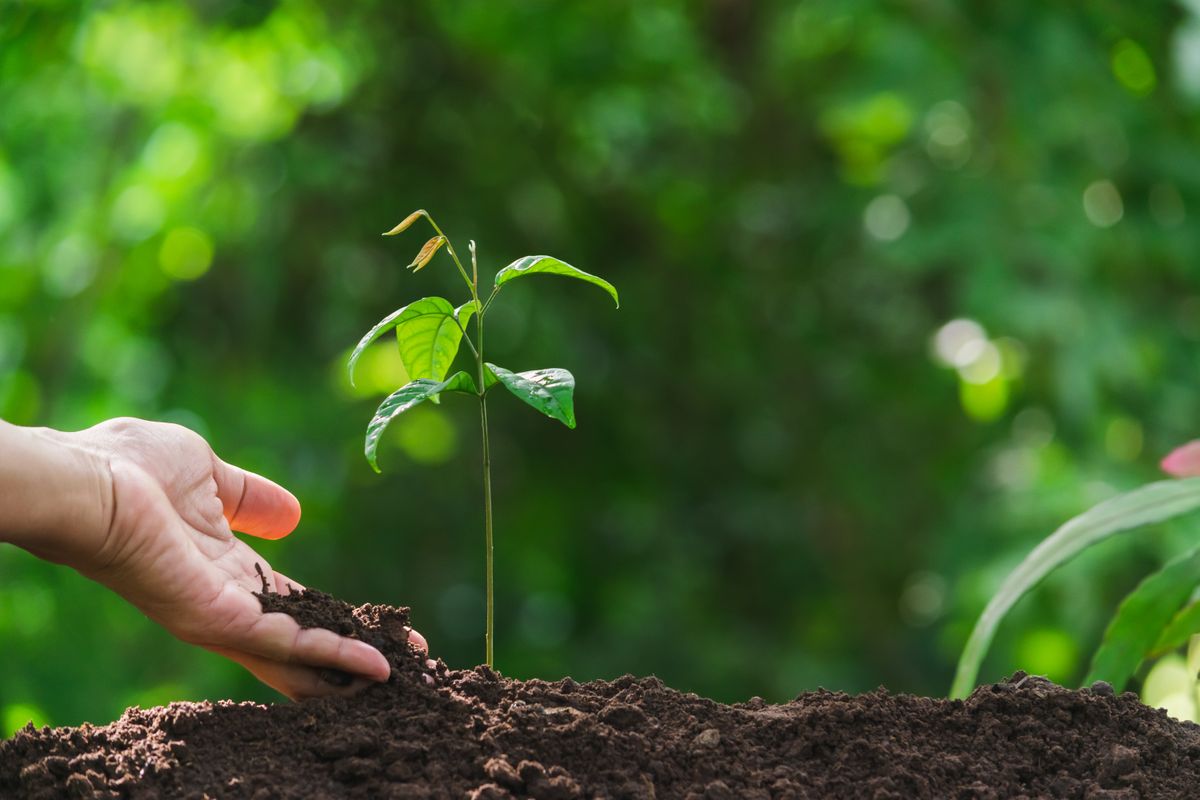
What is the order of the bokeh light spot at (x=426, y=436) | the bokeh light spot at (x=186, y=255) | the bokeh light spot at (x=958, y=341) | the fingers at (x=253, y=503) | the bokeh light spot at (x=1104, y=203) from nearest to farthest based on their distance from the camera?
1. the fingers at (x=253, y=503)
2. the bokeh light spot at (x=1104, y=203)
3. the bokeh light spot at (x=958, y=341)
4. the bokeh light spot at (x=186, y=255)
5. the bokeh light spot at (x=426, y=436)

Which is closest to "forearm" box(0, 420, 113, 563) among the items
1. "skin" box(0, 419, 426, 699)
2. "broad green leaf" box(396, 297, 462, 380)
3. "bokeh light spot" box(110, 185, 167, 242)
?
"skin" box(0, 419, 426, 699)

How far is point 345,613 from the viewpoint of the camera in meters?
1.01

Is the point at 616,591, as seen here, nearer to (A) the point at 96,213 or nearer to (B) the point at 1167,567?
(A) the point at 96,213

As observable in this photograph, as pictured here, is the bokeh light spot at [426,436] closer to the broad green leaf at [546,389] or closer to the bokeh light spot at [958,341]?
the bokeh light spot at [958,341]

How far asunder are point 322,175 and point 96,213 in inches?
23.6

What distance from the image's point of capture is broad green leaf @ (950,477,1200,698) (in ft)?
3.75

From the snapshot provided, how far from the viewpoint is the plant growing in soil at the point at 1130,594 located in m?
1.14

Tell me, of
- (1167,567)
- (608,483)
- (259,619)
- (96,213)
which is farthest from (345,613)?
(608,483)

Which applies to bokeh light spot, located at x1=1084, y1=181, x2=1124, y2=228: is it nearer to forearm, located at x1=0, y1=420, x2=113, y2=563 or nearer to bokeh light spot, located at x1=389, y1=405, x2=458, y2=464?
bokeh light spot, located at x1=389, y1=405, x2=458, y2=464

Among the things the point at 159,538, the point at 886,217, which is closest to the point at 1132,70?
the point at 886,217

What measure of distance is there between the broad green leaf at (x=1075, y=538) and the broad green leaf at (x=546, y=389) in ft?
1.63

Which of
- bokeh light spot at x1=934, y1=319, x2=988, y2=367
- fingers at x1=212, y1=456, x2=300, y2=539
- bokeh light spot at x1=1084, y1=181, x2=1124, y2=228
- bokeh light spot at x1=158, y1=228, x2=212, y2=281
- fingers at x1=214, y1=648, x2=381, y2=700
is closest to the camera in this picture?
fingers at x1=214, y1=648, x2=381, y2=700

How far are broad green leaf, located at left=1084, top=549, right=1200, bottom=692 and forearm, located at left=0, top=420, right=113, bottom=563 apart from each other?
91cm

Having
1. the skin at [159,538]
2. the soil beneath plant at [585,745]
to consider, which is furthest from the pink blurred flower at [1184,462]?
the skin at [159,538]
